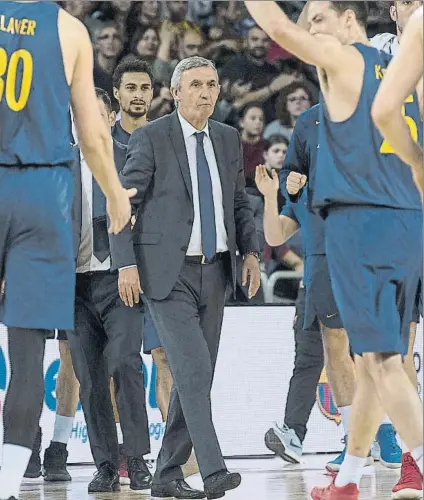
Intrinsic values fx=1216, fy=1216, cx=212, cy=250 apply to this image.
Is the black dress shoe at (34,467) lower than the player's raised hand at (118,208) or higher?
lower

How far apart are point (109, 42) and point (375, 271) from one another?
569cm

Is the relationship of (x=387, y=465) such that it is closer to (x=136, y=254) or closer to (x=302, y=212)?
(x=302, y=212)

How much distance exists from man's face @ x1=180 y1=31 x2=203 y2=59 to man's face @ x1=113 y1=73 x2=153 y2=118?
2.98 metres

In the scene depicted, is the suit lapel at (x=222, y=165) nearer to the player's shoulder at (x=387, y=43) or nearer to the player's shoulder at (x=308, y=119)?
the player's shoulder at (x=308, y=119)

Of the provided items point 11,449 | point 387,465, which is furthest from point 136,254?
point 387,465

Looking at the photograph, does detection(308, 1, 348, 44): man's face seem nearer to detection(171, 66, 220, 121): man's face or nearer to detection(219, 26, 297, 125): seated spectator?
detection(171, 66, 220, 121): man's face

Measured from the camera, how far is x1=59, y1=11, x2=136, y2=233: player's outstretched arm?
4.53 metres

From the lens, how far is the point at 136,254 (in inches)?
223

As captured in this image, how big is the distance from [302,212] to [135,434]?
4.77 feet

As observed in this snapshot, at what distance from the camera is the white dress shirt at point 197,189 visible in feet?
18.4

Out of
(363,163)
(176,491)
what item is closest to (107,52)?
(176,491)

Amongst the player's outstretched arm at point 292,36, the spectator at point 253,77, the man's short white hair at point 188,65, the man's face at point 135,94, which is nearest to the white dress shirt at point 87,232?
the man's face at point 135,94

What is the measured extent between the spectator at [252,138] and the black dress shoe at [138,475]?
3961 mm

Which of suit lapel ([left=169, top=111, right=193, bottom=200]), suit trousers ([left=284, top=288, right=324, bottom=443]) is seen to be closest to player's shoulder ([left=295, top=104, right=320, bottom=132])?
suit lapel ([left=169, top=111, right=193, bottom=200])
